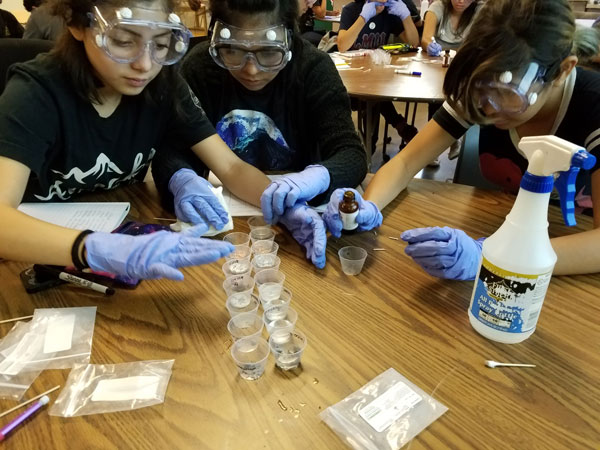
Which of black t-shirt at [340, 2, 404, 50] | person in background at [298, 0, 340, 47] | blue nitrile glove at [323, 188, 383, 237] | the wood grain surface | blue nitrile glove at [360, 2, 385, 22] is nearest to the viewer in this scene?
blue nitrile glove at [323, 188, 383, 237]

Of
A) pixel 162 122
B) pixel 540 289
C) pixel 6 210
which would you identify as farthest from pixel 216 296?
pixel 162 122

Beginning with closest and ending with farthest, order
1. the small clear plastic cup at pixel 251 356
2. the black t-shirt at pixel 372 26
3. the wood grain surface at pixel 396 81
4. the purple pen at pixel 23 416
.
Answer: the purple pen at pixel 23 416, the small clear plastic cup at pixel 251 356, the wood grain surface at pixel 396 81, the black t-shirt at pixel 372 26

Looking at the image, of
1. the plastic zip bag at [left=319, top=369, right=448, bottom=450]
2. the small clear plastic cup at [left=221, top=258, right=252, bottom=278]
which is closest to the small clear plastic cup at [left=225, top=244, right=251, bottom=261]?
the small clear plastic cup at [left=221, top=258, right=252, bottom=278]

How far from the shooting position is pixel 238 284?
93 cm

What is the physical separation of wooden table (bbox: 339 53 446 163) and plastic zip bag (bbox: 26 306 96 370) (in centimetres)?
170

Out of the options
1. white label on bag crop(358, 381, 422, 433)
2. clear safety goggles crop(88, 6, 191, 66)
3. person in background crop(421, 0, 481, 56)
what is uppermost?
clear safety goggles crop(88, 6, 191, 66)

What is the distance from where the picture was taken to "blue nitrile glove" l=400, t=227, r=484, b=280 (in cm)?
89

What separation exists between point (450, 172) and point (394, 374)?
3.30m

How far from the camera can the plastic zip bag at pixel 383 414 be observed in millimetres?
599

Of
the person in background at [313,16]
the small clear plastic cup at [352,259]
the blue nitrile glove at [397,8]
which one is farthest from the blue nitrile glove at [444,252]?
the person in background at [313,16]

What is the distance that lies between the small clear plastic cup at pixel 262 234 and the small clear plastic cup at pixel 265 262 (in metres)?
0.10

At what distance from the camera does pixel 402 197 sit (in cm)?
132

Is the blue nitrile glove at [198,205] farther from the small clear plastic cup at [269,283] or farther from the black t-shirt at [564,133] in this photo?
the black t-shirt at [564,133]

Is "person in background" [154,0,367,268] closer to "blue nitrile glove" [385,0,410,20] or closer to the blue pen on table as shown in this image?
the blue pen on table
